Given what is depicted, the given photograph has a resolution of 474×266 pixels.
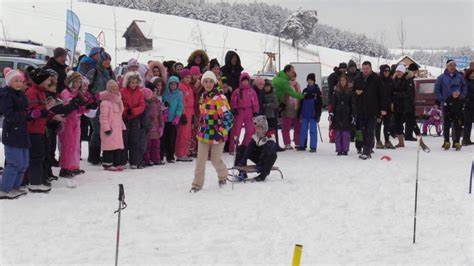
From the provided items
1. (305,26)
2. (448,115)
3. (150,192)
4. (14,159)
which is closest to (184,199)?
(150,192)

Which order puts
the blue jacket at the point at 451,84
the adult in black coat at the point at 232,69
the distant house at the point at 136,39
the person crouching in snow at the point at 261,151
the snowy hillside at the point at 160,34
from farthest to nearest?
the distant house at the point at 136,39 < the snowy hillside at the point at 160,34 < the blue jacket at the point at 451,84 < the adult in black coat at the point at 232,69 < the person crouching in snow at the point at 261,151

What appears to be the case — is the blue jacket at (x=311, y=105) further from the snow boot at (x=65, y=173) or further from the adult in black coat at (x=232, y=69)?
the snow boot at (x=65, y=173)

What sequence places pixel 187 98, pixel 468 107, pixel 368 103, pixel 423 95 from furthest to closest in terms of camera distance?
pixel 423 95 → pixel 468 107 → pixel 368 103 → pixel 187 98

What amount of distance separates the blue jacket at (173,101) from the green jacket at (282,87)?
2.99m

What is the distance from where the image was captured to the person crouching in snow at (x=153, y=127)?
10374 mm

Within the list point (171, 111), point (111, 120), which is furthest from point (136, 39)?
point (111, 120)

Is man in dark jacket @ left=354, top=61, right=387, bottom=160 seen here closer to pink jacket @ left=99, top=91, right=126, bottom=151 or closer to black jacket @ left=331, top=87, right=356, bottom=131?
black jacket @ left=331, top=87, right=356, bottom=131

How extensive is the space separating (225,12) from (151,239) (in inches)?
4330

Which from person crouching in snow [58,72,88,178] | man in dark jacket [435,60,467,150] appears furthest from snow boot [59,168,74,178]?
man in dark jacket [435,60,467,150]

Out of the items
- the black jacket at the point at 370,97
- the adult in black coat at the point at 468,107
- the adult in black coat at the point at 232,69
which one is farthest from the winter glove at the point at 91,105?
the adult in black coat at the point at 468,107

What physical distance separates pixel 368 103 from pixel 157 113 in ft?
14.0

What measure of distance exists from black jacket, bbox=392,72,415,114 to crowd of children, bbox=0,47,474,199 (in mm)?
25

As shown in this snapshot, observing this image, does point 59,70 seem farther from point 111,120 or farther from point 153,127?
point 153,127

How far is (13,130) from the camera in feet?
24.7
